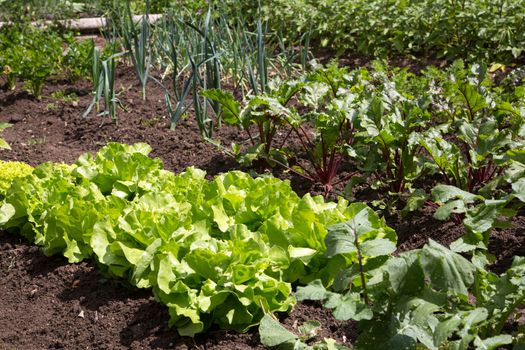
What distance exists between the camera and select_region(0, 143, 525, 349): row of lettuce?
251 cm

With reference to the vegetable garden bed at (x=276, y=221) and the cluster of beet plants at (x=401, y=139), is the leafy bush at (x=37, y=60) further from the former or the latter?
the cluster of beet plants at (x=401, y=139)

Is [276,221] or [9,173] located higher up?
[276,221]

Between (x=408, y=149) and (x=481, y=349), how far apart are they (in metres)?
2.06

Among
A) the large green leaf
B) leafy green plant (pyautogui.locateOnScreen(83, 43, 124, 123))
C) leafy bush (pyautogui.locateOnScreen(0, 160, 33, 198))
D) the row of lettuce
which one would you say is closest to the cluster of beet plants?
the row of lettuce

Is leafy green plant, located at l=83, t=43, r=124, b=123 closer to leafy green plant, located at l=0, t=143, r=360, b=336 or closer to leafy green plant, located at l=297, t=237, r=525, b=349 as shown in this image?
leafy green plant, located at l=0, t=143, r=360, b=336

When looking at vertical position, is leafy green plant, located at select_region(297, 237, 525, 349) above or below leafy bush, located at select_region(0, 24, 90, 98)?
above

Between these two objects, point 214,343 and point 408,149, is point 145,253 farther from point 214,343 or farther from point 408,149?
point 408,149

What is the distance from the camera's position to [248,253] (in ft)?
10.5

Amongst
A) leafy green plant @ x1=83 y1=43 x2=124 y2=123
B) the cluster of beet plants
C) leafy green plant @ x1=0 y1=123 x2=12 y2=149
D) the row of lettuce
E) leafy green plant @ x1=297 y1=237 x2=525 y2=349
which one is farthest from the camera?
leafy green plant @ x1=83 y1=43 x2=124 y2=123

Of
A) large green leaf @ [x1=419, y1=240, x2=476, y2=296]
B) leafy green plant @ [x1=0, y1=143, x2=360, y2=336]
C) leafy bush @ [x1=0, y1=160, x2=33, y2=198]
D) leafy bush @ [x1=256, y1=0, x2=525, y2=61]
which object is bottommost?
leafy bush @ [x1=0, y1=160, x2=33, y2=198]

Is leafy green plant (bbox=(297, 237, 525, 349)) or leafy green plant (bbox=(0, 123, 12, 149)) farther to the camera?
leafy green plant (bbox=(0, 123, 12, 149))

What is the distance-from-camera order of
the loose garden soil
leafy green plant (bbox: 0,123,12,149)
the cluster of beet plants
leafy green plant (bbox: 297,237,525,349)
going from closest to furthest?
1. leafy green plant (bbox: 297,237,525,349)
2. the loose garden soil
3. the cluster of beet plants
4. leafy green plant (bbox: 0,123,12,149)

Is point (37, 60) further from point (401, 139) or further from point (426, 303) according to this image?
point (426, 303)

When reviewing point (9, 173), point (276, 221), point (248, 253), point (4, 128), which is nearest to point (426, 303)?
point (248, 253)
